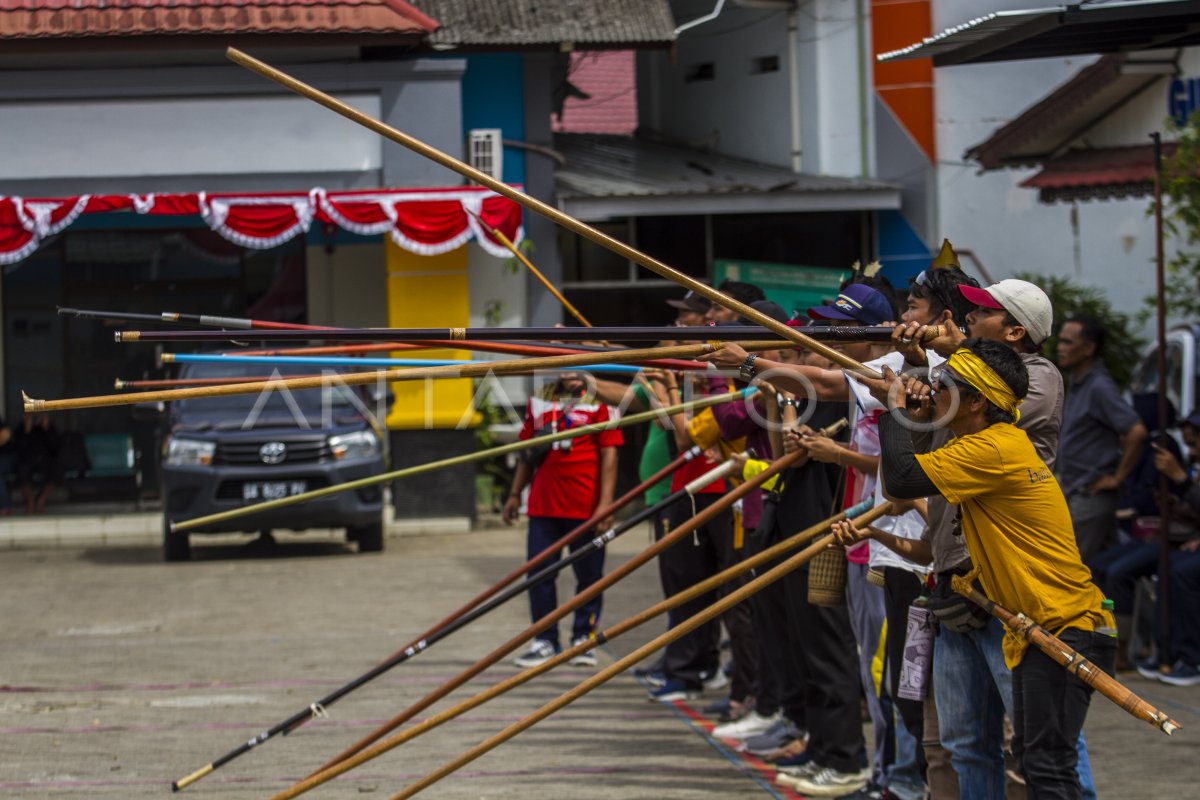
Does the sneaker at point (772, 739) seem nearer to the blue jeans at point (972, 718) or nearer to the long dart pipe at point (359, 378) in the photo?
the blue jeans at point (972, 718)

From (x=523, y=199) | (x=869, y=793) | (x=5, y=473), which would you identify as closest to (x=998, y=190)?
(x=5, y=473)

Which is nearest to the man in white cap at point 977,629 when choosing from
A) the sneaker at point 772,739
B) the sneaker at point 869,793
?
the sneaker at point 869,793

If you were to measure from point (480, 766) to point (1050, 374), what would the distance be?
133 inches

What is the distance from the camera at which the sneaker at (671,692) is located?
9.16m

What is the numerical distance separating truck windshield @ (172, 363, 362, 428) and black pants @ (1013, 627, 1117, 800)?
10.9m

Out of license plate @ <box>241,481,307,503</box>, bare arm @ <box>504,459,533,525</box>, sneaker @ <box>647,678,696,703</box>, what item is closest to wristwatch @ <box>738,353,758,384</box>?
sneaker @ <box>647,678,696,703</box>

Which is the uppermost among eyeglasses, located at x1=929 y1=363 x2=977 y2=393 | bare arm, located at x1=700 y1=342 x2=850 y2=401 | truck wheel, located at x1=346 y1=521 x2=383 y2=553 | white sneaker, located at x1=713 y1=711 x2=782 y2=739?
eyeglasses, located at x1=929 y1=363 x2=977 y2=393

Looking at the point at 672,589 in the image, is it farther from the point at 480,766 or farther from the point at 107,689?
the point at 107,689

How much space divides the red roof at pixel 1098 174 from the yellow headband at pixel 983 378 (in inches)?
325

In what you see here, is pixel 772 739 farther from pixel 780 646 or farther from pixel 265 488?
pixel 265 488

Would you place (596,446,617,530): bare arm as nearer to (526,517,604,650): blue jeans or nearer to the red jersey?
the red jersey

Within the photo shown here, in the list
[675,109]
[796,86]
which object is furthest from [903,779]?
[675,109]

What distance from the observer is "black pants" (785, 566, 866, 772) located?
272 inches

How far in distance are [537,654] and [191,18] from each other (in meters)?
9.12
